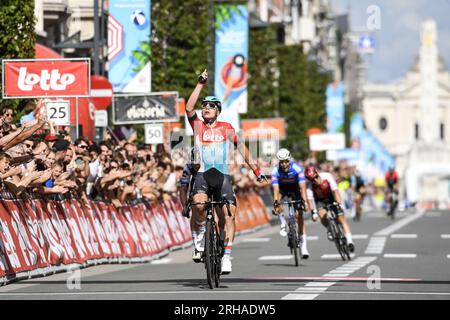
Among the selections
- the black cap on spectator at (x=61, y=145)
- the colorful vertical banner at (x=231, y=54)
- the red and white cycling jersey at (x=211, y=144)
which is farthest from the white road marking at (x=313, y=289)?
the colorful vertical banner at (x=231, y=54)

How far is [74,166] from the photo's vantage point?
905 inches

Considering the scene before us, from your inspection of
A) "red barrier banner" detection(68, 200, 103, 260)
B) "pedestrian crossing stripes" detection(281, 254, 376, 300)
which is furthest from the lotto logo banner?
"pedestrian crossing stripes" detection(281, 254, 376, 300)

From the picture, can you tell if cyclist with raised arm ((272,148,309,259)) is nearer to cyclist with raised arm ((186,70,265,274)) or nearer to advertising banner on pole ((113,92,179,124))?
cyclist with raised arm ((186,70,265,274))

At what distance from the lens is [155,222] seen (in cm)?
2789

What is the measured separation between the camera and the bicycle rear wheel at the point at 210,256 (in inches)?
659

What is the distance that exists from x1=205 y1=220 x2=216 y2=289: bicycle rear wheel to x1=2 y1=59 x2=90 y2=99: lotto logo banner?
9825 mm

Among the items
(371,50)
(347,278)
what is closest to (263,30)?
(347,278)

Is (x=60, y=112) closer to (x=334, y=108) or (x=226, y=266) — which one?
(x=226, y=266)

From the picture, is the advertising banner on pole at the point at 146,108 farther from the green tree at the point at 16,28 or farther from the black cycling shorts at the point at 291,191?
the black cycling shorts at the point at 291,191

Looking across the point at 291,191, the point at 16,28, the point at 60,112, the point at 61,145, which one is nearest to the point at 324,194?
the point at 291,191

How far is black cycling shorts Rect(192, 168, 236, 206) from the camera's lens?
57.0 ft

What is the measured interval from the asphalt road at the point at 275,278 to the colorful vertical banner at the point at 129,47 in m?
5.93

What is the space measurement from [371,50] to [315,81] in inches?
3018
